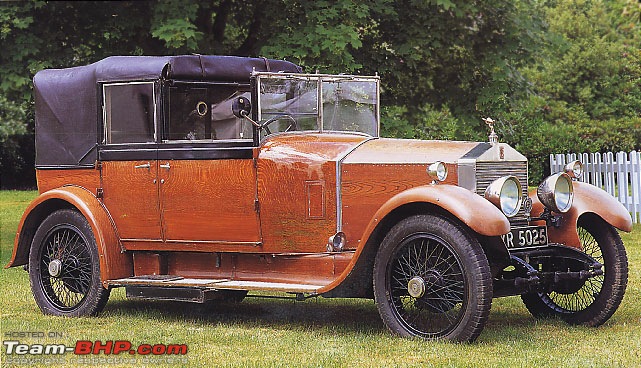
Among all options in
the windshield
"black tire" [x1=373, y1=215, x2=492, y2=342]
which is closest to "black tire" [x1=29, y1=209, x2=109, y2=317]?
the windshield

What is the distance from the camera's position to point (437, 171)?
7066 millimetres

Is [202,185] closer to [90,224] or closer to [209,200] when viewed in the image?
[209,200]

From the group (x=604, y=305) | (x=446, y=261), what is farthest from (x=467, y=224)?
(x=604, y=305)

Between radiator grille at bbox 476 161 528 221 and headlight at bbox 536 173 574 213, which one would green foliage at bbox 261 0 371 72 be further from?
headlight at bbox 536 173 574 213

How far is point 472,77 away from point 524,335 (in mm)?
10097

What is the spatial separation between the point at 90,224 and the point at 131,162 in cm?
63

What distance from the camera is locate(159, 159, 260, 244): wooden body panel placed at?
7922 millimetres

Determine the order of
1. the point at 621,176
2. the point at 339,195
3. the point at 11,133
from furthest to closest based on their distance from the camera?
the point at 11,133, the point at 621,176, the point at 339,195

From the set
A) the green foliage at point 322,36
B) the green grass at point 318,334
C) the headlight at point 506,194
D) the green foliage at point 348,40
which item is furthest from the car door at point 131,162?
the green foliage at point 322,36

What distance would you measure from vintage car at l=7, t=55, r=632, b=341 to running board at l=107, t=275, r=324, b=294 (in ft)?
0.05

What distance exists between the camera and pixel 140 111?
27.8 feet

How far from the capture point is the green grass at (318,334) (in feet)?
21.0

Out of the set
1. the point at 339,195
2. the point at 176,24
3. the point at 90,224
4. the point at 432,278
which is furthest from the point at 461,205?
the point at 176,24

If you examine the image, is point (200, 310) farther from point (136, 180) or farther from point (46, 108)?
point (46, 108)
